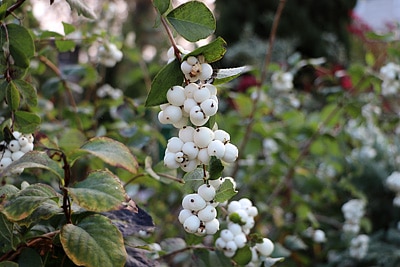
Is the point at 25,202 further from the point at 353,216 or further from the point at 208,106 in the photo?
the point at 353,216

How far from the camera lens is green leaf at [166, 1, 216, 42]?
553 millimetres

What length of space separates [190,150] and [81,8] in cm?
30

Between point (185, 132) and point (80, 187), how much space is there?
0.47 feet

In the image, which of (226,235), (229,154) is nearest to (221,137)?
(229,154)

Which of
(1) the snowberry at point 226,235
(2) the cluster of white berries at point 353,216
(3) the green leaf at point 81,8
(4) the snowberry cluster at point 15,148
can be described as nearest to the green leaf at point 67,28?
(3) the green leaf at point 81,8

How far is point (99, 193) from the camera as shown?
21.8 inches

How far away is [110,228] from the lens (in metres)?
0.58

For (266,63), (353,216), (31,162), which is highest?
(31,162)

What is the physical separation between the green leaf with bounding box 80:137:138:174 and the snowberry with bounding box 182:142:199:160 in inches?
4.7

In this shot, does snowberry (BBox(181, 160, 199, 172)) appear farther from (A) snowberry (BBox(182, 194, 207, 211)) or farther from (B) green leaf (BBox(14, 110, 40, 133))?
(B) green leaf (BBox(14, 110, 40, 133))

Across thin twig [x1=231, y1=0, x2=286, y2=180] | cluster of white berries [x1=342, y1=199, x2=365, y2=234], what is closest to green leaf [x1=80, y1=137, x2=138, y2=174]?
thin twig [x1=231, y1=0, x2=286, y2=180]

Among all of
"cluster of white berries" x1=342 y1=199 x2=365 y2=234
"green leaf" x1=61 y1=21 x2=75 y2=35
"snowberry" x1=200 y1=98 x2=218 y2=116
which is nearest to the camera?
"snowberry" x1=200 y1=98 x2=218 y2=116

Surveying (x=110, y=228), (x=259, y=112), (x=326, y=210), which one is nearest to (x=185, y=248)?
(x=110, y=228)

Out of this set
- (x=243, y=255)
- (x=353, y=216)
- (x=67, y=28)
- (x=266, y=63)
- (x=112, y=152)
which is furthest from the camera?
(x=353, y=216)
